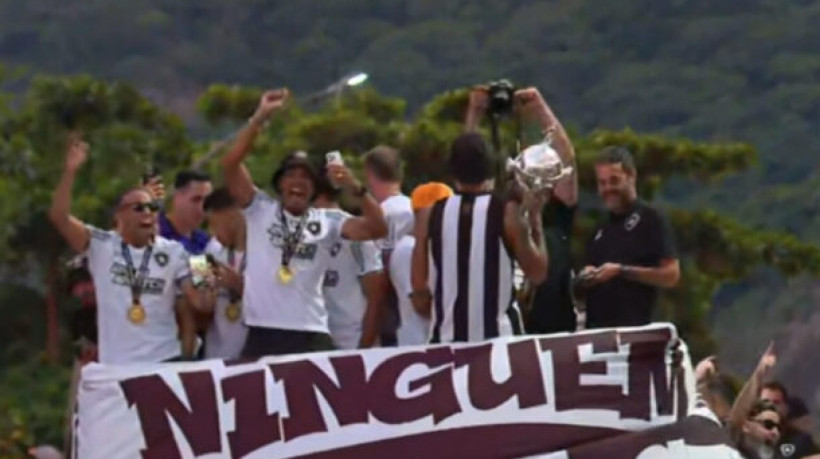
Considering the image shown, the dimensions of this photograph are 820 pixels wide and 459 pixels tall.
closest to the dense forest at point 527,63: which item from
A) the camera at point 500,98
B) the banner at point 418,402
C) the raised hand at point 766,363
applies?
the raised hand at point 766,363

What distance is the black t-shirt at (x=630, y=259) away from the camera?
29.2ft

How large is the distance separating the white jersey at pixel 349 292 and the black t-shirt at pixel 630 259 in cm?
109

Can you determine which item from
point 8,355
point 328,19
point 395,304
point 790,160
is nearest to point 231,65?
point 328,19

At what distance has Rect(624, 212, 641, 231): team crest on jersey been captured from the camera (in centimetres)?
902

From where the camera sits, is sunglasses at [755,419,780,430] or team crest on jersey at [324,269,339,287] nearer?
sunglasses at [755,419,780,430]

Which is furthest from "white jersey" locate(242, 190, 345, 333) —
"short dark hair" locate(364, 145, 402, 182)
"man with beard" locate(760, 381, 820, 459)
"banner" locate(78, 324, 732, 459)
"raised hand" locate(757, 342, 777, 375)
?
"man with beard" locate(760, 381, 820, 459)

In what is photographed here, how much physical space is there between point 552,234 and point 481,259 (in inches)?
38.6

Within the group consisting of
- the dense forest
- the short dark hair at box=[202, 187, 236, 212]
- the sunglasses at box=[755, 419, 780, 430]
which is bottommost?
the sunglasses at box=[755, 419, 780, 430]

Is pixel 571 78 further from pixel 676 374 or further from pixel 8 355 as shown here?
pixel 676 374

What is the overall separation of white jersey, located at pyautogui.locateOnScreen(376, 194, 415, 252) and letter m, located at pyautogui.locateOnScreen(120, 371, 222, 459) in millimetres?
2073

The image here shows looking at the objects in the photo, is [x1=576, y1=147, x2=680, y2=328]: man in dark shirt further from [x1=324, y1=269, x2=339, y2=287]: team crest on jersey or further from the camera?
[x1=324, y1=269, x2=339, y2=287]: team crest on jersey

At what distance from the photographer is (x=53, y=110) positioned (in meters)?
29.9

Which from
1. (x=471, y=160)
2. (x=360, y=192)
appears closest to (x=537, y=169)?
(x=471, y=160)

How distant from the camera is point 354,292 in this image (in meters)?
9.72
